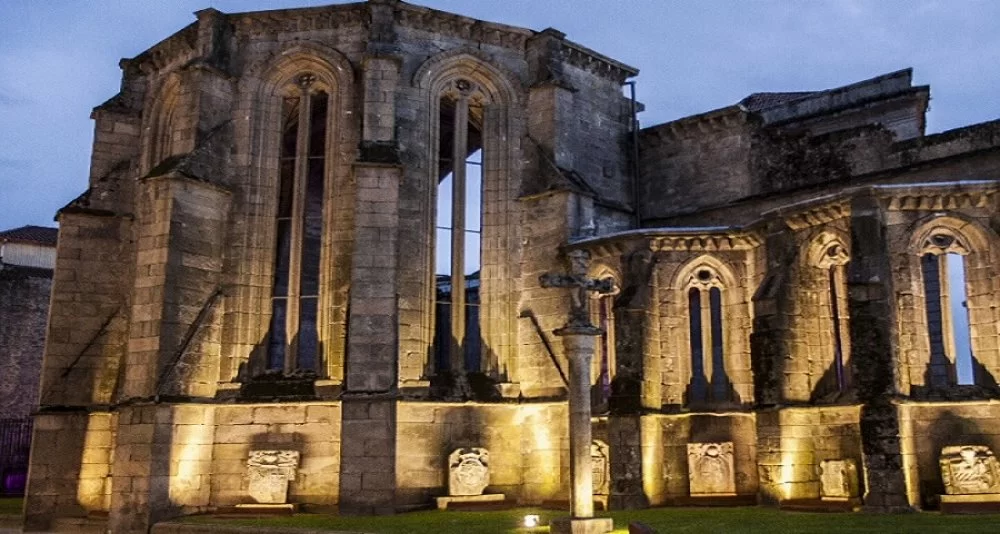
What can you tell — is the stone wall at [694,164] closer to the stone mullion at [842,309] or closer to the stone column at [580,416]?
the stone mullion at [842,309]

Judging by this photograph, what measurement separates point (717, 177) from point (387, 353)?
9674 millimetres

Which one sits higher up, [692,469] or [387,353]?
[387,353]

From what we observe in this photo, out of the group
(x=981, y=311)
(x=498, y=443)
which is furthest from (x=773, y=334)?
(x=498, y=443)

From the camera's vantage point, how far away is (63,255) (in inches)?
806

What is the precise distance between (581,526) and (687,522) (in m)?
2.60

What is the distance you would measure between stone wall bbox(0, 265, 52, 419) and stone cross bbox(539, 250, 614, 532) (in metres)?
23.4

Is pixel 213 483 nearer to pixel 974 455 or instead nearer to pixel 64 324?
pixel 64 324

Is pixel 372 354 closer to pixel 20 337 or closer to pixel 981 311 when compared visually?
pixel 981 311

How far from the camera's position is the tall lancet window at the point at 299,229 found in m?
19.3

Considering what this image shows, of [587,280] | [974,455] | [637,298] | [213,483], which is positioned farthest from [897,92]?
[213,483]

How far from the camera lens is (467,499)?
704 inches

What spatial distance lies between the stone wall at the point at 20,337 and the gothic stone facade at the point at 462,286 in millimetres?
11648

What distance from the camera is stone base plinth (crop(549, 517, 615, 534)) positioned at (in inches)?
495

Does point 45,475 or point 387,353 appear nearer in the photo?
point 387,353
